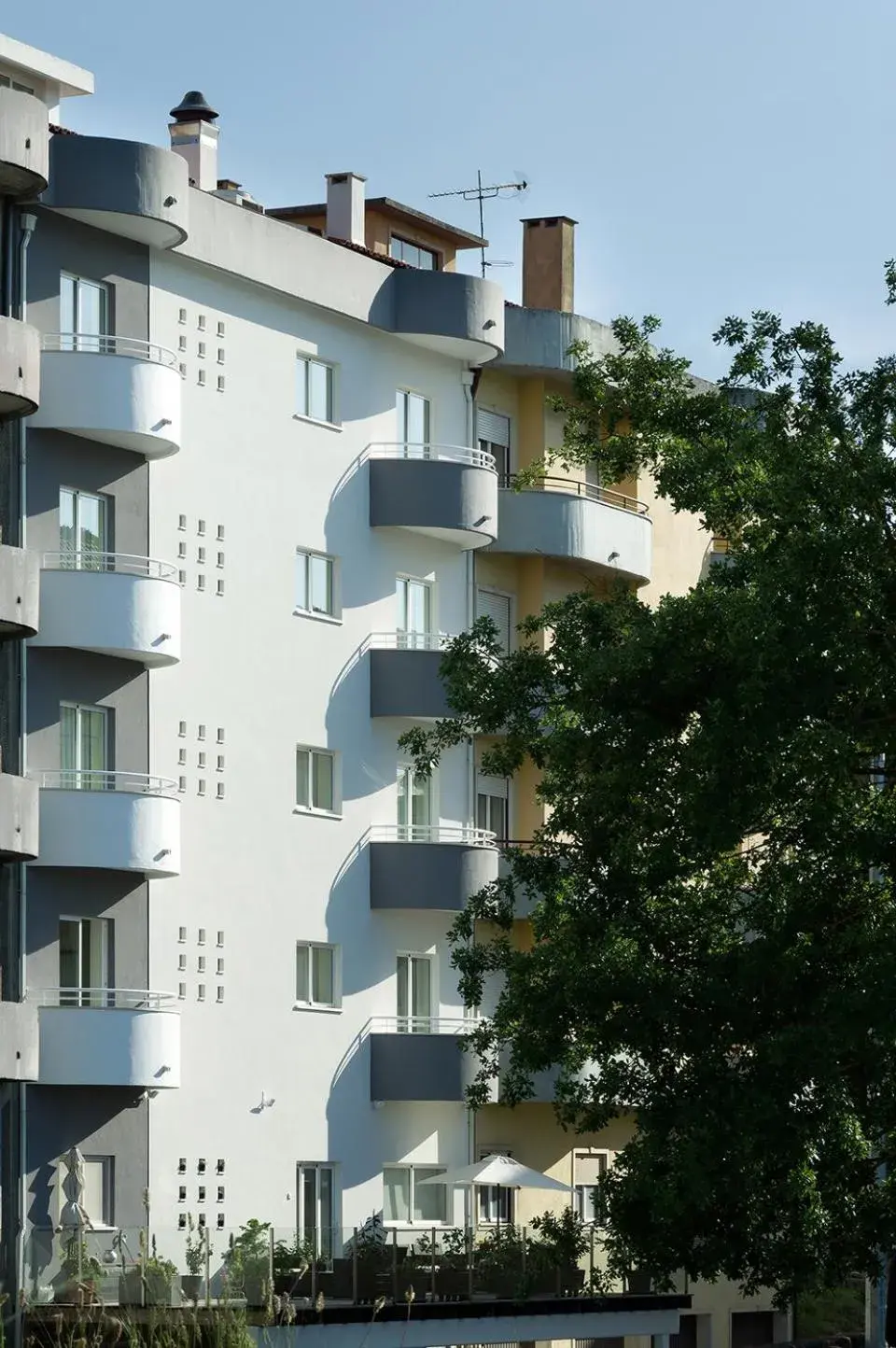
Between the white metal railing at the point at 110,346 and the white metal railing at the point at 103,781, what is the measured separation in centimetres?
617

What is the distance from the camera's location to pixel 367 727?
4934 centimetres

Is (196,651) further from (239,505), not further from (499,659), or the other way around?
(499,659)

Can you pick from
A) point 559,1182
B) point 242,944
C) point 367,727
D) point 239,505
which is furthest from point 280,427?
point 559,1182

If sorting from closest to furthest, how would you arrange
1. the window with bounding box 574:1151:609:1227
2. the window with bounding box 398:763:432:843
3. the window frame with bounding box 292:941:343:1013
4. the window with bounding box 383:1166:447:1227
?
the window frame with bounding box 292:941:343:1013 < the window with bounding box 383:1166:447:1227 < the window with bounding box 398:763:432:843 < the window with bounding box 574:1151:609:1227

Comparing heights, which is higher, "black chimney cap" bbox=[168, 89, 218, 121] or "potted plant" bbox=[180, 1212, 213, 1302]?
"black chimney cap" bbox=[168, 89, 218, 121]

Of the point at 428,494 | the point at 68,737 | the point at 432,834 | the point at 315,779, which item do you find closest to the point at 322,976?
the point at 315,779

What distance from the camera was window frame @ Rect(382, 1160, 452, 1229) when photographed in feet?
159

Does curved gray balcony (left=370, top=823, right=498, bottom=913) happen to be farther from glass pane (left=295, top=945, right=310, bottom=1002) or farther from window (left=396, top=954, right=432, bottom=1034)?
glass pane (left=295, top=945, right=310, bottom=1002)

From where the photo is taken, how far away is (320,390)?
4891 cm

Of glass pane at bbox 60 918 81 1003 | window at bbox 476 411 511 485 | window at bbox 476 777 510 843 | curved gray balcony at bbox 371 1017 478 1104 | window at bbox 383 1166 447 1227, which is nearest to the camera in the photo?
glass pane at bbox 60 918 81 1003

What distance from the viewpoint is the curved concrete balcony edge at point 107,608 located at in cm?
4228

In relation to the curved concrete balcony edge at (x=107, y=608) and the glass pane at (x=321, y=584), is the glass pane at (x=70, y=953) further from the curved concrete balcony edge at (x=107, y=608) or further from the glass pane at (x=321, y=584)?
the glass pane at (x=321, y=584)

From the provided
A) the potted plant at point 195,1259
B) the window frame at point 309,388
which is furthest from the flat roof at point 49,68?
the potted plant at point 195,1259

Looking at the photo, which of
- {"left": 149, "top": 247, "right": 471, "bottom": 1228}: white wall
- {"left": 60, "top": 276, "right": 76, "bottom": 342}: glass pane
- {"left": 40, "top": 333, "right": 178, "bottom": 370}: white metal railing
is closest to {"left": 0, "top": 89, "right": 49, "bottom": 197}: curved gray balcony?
{"left": 60, "top": 276, "right": 76, "bottom": 342}: glass pane
